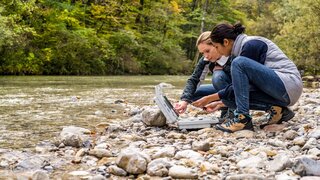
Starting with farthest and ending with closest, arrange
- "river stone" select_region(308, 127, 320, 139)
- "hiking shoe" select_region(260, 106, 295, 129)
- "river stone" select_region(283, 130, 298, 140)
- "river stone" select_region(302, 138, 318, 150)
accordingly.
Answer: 1. "hiking shoe" select_region(260, 106, 295, 129)
2. "river stone" select_region(283, 130, 298, 140)
3. "river stone" select_region(308, 127, 320, 139)
4. "river stone" select_region(302, 138, 318, 150)

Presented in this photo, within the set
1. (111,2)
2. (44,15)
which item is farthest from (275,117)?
(111,2)

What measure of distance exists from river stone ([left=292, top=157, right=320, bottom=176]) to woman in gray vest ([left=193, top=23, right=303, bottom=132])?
1241 millimetres

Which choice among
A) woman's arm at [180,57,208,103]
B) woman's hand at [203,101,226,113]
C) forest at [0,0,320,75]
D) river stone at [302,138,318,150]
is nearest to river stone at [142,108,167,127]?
woman's arm at [180,57,208,103]

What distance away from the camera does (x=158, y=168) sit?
2135mm

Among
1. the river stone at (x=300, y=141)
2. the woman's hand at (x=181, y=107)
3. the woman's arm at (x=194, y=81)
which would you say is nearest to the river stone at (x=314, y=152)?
the river stone at (x=300, y=141)

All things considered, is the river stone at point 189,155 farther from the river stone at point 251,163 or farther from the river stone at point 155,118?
the river stone at point 155,118

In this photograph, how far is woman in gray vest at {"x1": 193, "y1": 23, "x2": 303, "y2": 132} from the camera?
3.18 meters

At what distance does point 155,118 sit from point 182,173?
6.11ft

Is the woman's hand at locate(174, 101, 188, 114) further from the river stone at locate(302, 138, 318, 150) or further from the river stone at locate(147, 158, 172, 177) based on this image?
the river stone at locate(147, 158, 172, 177)

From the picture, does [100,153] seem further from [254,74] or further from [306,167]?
[254,74]

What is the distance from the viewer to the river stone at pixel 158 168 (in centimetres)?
212

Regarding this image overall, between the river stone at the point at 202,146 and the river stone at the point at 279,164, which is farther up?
the river stone at the point at 279,164

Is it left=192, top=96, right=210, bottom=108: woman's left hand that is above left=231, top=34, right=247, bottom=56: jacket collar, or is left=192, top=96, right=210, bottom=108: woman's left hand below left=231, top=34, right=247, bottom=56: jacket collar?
below

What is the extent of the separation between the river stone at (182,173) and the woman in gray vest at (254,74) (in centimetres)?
126
